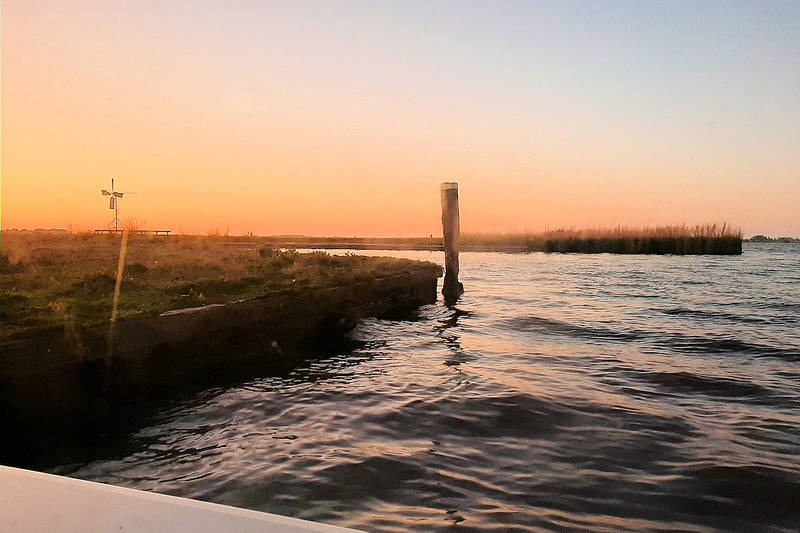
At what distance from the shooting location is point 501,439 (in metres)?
4.66

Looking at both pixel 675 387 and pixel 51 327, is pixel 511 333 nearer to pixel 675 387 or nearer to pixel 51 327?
pixel 675 387

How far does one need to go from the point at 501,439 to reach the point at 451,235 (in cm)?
1074

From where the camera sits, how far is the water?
345cm

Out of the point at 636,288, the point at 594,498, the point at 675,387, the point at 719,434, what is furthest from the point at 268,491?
the point at 636,288

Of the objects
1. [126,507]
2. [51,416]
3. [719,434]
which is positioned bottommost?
[719,434]

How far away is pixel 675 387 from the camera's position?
21.2 feet

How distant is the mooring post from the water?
20.8 feet

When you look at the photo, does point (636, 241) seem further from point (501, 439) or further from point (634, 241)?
point (501, 439)

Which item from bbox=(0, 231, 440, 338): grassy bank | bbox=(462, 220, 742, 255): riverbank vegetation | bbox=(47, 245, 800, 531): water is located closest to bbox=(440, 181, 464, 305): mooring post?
bbox=(0, 231, 440, 338): grassy bank

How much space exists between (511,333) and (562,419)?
4961 millimetres

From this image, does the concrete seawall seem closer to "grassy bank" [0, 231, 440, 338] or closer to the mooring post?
"grassy bank" [0, 231, 440, 338]

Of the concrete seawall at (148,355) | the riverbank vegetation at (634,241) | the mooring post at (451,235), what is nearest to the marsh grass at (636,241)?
the riverbank vegetation at (634,241)

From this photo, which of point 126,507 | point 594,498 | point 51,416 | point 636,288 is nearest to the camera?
point 126,507

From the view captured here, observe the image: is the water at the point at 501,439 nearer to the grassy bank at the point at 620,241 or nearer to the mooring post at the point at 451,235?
the mooring post at the point at 451,235
